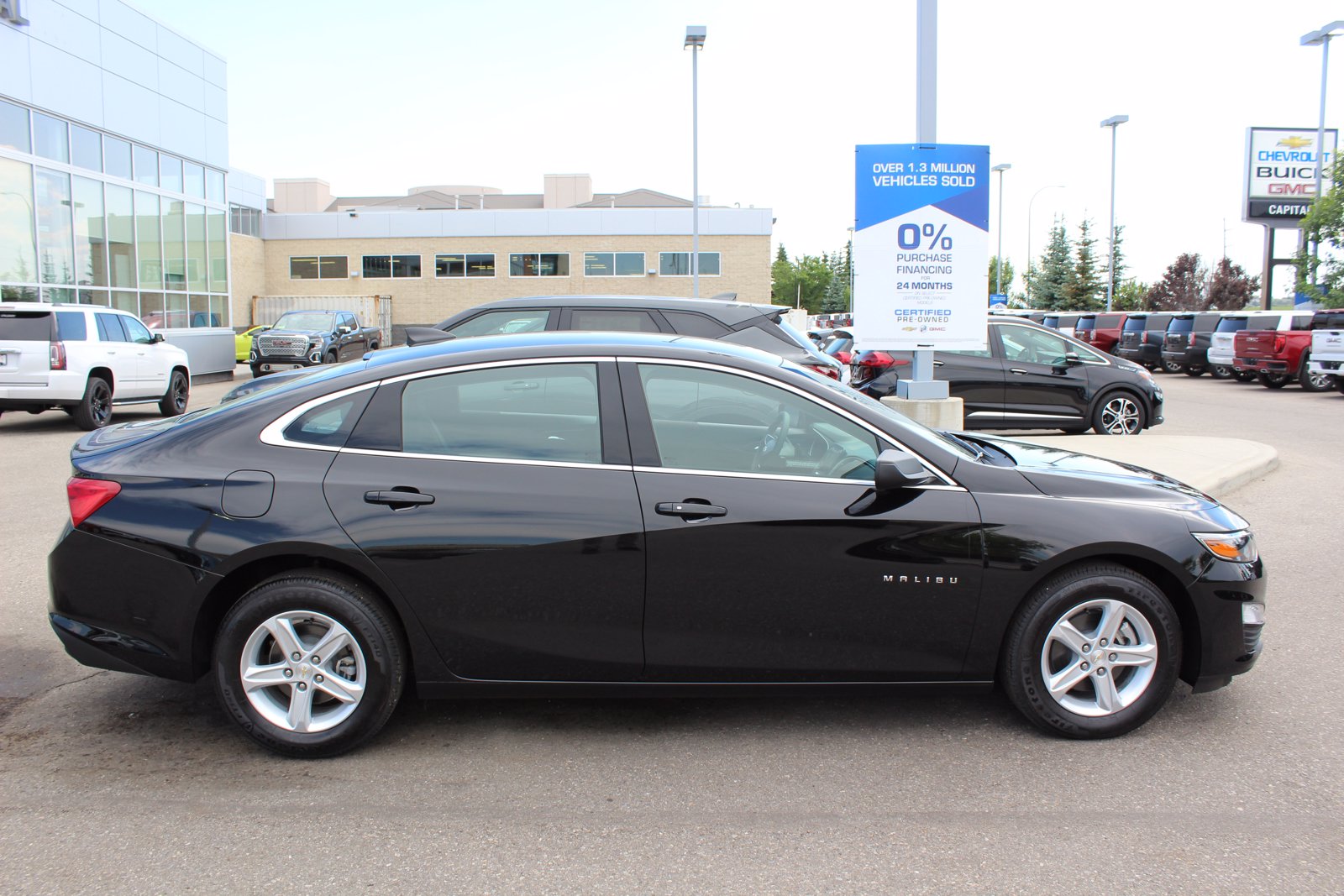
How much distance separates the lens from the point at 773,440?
409 cm

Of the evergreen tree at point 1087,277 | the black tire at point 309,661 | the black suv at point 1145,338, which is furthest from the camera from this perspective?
the evergreen tree at point 1087,277

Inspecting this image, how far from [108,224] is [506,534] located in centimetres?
2403

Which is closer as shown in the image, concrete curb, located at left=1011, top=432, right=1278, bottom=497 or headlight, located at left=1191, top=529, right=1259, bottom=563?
headlight, located at left=1191, top=529, right=1259, bottom=563

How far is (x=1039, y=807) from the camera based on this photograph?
139 inches

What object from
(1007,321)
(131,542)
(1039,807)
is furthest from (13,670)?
(1007,321)

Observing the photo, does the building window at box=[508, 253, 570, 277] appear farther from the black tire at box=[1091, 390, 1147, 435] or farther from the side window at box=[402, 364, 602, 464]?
the side window at box=[402, 364, 602, 464]

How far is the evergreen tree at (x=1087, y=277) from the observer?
195 ft

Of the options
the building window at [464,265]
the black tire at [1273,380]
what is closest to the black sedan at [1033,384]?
the black tire at [1273,380]

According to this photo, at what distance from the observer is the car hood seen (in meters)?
4.13

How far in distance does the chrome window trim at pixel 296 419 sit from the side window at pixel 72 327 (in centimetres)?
1254

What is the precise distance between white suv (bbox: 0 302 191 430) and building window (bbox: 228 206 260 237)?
4270cm

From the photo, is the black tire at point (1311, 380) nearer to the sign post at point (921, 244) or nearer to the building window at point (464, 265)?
the sign post at point (921, 244)

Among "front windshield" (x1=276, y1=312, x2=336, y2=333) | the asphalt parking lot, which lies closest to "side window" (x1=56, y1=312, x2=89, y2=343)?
the asphalt parking lot

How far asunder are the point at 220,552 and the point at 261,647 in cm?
39
